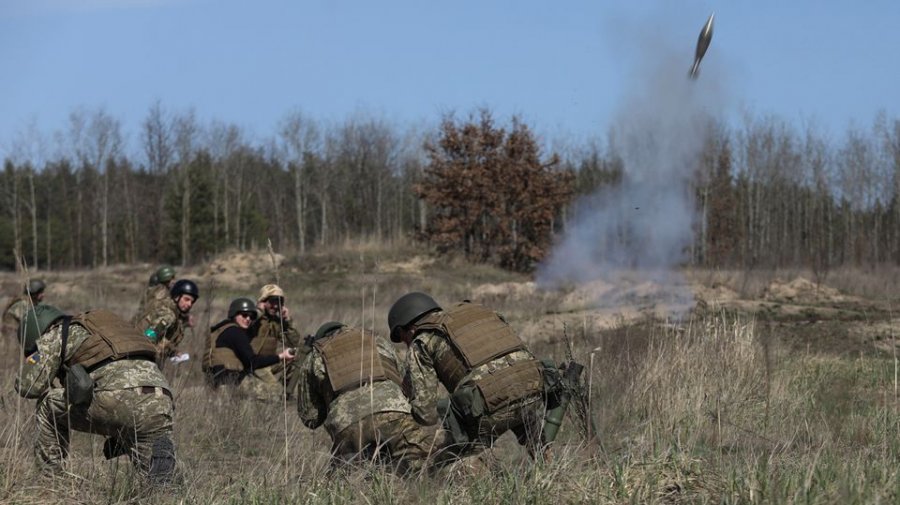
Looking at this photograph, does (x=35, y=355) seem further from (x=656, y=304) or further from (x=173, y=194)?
(x=173, y=194)

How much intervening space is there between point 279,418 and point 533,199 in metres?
28.8

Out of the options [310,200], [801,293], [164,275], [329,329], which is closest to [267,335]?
[164,275]

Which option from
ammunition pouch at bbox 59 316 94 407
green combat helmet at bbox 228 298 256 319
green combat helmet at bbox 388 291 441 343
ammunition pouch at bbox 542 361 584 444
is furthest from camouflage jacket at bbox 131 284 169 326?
ammunition pouch at bbox 542 361 584 444

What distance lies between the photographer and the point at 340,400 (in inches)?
251

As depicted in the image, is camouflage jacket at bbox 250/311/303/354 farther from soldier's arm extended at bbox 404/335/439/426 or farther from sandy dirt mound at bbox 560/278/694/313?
sandy dirt mound at bbox 560/278/694/313

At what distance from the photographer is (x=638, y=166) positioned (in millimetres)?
17797

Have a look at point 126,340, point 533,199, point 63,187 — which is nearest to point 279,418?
point 126,340

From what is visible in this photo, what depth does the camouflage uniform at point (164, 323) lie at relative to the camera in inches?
416

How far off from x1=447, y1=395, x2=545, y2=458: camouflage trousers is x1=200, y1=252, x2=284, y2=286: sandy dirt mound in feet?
86.0

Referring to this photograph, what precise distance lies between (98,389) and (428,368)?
201 cm

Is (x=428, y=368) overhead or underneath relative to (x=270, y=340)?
overhead

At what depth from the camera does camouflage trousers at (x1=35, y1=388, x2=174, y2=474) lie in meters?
6.35

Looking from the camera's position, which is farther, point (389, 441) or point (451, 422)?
point (451, 422)

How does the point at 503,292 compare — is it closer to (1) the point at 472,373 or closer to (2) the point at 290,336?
(2) the point at 290,336
